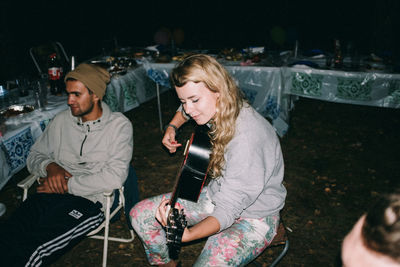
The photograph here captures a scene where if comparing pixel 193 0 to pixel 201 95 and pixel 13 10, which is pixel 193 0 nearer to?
pixel 13 10

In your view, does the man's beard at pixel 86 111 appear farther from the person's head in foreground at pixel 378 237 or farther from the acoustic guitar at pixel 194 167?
the person's head in foreground at pixel 378 237

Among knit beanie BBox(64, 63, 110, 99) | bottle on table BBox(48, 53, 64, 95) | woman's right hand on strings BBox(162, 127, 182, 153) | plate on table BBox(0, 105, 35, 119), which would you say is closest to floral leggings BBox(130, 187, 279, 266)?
woman's right hand on strings BBox(162, 127, 182, 153)

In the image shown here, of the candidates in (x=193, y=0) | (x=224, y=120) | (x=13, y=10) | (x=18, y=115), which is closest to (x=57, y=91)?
(x=18, y=115)

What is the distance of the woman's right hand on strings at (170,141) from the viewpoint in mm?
2442

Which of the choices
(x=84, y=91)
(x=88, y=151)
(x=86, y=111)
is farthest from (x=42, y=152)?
(x=84, y=91)

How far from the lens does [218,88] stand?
179 centimetres

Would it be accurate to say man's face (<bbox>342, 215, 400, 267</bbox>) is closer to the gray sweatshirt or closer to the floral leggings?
the gray sweatshirt

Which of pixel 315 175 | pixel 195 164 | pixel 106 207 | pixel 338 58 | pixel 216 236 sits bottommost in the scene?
pixel 315 175

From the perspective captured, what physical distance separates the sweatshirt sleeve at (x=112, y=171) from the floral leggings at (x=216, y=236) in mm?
343

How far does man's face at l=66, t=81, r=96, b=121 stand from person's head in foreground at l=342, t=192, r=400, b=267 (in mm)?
2285

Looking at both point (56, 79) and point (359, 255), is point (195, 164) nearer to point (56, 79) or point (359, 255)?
point (359, 255)

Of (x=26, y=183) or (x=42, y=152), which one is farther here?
(x=42, y=152)

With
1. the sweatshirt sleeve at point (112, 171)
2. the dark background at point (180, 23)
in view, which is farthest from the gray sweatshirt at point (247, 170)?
the dark background at point (180, 23)

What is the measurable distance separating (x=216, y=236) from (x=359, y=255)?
1.12 meters
